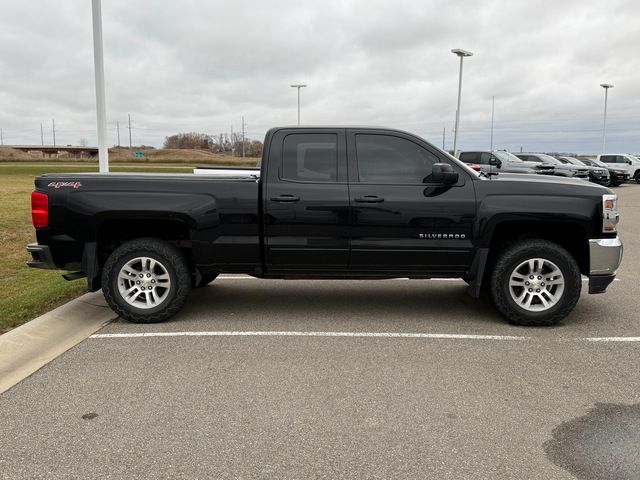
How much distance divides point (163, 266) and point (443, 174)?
2.92 m

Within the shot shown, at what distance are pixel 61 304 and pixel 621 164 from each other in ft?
126

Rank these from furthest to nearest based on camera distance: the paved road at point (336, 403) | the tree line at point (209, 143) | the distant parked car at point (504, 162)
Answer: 1. the tree line at point (209, 143)
2. the distant parked car at point (504, 162)
3. the paved road at point (336, 403)

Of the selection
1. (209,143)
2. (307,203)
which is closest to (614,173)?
(307,203)

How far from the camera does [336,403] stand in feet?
12.3

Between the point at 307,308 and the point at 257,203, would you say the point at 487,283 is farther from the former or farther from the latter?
the point at 257,203

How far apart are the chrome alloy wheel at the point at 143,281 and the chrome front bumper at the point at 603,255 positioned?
14.0 ft

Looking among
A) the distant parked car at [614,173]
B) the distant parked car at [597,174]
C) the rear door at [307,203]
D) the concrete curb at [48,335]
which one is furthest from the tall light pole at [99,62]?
the distant parked car at [614,173]

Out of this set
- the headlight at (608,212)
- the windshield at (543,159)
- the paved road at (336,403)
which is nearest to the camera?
the paved road at (336,403)

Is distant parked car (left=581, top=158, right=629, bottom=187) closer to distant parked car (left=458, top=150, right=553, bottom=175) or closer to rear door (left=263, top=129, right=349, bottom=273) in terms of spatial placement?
distant parked car (left=458, top=150, right=553, bottom=175)

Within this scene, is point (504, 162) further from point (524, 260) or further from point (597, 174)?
point (524, 260)

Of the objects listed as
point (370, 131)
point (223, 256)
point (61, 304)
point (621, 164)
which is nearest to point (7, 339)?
point (61, 304)

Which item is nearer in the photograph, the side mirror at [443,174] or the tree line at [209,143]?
the side mirror at [443,174]

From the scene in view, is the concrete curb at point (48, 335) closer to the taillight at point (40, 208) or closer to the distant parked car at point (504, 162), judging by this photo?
the taillight at point (40, 208)

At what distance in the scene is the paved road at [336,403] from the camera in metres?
3.01
